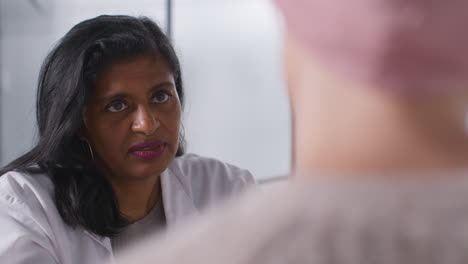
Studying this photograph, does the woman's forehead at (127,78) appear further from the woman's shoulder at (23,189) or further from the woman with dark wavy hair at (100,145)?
the woman's shoulder at (23,189)

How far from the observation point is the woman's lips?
2.55ft

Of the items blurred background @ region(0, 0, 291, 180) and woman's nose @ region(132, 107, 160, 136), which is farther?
blurred background @ region(0, 0, 291, 180)

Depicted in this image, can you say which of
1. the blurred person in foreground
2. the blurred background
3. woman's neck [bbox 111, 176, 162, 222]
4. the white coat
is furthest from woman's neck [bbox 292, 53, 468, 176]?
the blurred background

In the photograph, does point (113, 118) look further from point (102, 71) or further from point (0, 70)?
point (0, 70)

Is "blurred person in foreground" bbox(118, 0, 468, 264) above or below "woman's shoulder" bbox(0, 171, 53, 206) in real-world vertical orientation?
above

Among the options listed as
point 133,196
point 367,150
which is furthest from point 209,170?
point 367,150

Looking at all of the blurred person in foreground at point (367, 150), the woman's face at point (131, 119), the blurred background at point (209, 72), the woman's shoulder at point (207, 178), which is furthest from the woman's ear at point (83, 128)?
the blurred background at point (209, 72)

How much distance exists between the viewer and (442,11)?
19cm

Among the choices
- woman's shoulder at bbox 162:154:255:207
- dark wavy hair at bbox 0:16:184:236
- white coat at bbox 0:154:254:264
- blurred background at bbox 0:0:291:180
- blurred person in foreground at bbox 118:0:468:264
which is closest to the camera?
blurred person in foreground at bbox 118:0:468:264

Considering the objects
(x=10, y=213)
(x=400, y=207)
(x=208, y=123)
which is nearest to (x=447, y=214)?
(x=400, y=207)

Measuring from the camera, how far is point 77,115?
759mm

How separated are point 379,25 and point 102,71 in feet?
2.07

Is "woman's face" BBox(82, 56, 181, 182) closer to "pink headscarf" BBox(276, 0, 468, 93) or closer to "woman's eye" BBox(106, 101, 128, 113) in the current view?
"woman's eye" BBox(106, 101, 128, 113)

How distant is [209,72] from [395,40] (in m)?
2.01
